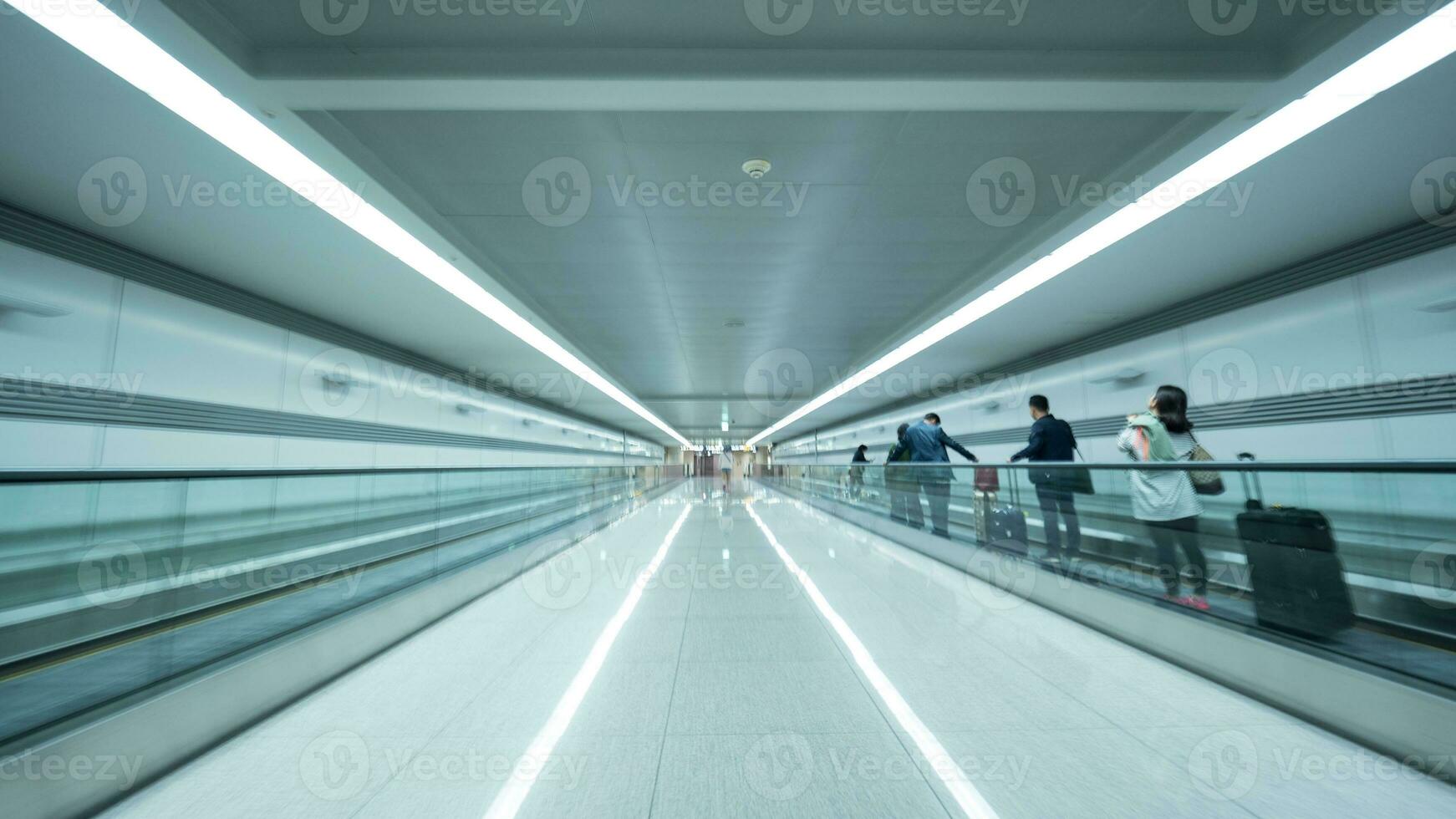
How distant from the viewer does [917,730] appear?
240cm

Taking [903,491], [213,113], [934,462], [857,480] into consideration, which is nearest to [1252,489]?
[934,462]

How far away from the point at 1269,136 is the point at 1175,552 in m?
2.72

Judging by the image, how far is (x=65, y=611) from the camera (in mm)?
2229

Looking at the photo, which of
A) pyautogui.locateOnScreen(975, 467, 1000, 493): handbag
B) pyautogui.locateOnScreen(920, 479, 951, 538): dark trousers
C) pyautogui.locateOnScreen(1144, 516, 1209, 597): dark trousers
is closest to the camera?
pyautogui.locateOnScreen(1144, 516, 1209, 597): dark trousers

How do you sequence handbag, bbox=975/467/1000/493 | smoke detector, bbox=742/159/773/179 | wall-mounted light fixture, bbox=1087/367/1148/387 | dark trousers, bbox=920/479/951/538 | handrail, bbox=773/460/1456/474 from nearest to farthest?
handrail, bbox=773/460/1456/474, smoke detector, bbox=742/159/773/179, handbag, bbox=975/467/1000/493, dark trousers, bbox=920/479/951/538, wall-mounted light fixture, bbox=1087/367/1148/387

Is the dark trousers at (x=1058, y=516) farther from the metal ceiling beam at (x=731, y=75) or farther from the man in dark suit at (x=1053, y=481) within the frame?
the metal ceiling beam at (x=731, y=75)

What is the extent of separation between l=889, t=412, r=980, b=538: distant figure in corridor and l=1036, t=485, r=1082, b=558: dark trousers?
1617 mm

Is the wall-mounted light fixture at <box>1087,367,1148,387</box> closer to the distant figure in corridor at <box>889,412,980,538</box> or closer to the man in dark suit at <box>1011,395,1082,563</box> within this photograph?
the distant figure in corridor at <box>889,412,980,538</box>

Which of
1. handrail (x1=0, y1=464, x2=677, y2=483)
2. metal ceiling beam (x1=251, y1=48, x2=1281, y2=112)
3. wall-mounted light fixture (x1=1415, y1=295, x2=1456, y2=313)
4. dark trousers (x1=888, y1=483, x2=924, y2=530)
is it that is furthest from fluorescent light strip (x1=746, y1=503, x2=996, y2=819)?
wall-mounted light fixture (x1=1415, y1=295, x2=1456, y2=313)

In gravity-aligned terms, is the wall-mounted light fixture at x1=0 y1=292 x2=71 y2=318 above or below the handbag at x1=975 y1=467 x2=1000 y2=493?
above

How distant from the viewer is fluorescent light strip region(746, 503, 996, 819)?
192 cm

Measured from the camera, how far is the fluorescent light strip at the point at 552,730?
194 cm

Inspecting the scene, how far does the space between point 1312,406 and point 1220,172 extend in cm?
325

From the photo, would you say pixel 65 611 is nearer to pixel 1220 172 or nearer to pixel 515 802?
pixel 515 802
